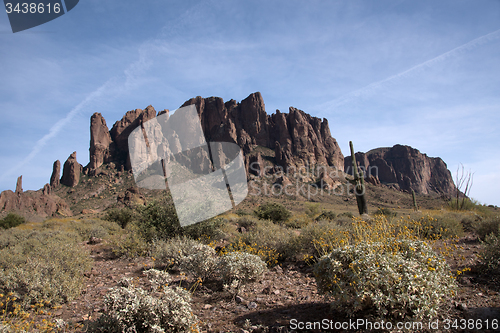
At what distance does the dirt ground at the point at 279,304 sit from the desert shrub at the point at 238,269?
0.25 metres

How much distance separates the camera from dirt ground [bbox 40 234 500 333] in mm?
3697

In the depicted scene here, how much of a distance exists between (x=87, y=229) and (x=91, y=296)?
396 inches

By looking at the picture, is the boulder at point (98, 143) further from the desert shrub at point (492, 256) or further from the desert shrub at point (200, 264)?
the desert shrub at point (492, 256)

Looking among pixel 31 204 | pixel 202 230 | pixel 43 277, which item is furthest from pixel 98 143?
pixel 43 277

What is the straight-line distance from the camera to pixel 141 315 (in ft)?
11.1

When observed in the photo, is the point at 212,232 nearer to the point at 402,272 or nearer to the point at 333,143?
the point at 402,272

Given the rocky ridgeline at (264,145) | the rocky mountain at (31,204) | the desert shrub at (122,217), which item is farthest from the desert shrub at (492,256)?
the rocky ridgeline at (264,145)

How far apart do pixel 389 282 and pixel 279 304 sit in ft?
7.00

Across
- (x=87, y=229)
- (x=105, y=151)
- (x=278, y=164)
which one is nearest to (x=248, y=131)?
(x=278, y=164)

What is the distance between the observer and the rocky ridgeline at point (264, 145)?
97281mm

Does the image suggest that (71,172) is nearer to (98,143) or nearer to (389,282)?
(98,143)

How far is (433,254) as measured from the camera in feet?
12.7

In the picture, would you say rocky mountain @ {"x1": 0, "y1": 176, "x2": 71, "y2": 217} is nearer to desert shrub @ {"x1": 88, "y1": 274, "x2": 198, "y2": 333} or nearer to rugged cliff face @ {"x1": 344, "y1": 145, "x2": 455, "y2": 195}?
desert shrub @ {"x1": 88, "y1": 274, "x2": 198, "y2": 333}

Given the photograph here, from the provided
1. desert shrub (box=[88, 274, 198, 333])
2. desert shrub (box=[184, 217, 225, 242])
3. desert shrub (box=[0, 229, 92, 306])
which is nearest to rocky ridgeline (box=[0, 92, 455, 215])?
desert shrub (box=[184, 217, 225, 242])
